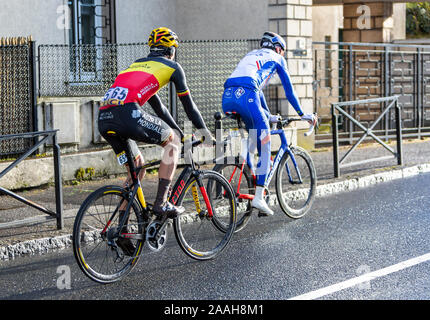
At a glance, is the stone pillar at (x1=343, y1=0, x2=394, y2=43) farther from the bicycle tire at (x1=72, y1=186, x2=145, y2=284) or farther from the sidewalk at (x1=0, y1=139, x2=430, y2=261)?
the bicycle tire at (x1=72, y1=186, x2=145, y2=284)

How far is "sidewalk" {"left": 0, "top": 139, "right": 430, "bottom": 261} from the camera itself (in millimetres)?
7496

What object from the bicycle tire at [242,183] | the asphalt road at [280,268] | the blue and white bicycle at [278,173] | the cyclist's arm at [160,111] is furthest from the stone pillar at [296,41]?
the cyclist's arm at [160,111]

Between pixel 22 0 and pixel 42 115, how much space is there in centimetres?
243

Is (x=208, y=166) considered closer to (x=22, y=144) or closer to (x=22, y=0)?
(x=22, y=144)

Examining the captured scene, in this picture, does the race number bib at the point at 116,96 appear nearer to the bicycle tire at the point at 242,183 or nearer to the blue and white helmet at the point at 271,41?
the bicycle tire at the point at 242,183

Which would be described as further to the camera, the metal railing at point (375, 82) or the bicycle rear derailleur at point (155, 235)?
the metal railing at point (375, 82)

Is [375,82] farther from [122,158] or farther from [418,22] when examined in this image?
[418,22]

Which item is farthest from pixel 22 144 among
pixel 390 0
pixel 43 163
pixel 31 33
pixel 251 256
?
pixel 390 0

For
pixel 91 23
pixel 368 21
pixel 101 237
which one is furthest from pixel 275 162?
pixel 368 21

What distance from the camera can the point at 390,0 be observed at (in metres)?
20.7

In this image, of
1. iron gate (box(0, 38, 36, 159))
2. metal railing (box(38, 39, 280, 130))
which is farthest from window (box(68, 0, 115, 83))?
iron gate (box(0, 38, 36, 159))

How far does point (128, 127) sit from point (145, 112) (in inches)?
9.7

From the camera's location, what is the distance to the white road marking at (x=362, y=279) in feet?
18.7

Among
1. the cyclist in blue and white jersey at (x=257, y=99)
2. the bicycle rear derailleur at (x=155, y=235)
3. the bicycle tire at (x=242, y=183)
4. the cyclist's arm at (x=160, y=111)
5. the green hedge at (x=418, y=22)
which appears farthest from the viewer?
the green hedge at (x=418, y=22)
